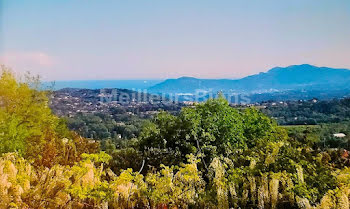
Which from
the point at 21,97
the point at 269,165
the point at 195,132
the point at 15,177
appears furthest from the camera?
the point at 21,97

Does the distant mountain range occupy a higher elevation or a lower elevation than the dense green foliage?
higher

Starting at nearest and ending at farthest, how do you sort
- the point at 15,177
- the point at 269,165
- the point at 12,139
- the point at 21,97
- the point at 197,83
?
the point at 15,177 → the point at 269,165 → the point at 12,139 → the point at 21,97 → the point at 197,83

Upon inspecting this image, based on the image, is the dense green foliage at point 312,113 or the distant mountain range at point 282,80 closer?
the dense green foliage at point 312,113

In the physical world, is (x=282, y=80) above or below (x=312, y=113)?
above

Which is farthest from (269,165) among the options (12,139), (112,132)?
(112,132)

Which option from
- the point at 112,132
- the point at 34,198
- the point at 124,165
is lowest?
the point at 112,132

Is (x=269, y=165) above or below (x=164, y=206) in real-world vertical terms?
above

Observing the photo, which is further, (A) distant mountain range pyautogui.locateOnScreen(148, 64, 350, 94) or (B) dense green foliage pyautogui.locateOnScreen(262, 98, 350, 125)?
(A) distant mountain range pyautogui.locateOnScreen(148, 64, 350, 94)

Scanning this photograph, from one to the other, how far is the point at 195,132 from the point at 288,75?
163 metres

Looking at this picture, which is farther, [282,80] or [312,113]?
[282,80]

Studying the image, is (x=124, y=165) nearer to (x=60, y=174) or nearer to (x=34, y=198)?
(x=60, y=174)

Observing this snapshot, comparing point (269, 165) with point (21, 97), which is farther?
point (21, 97)

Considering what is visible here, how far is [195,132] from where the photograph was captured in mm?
5496

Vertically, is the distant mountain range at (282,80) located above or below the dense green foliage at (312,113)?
above
